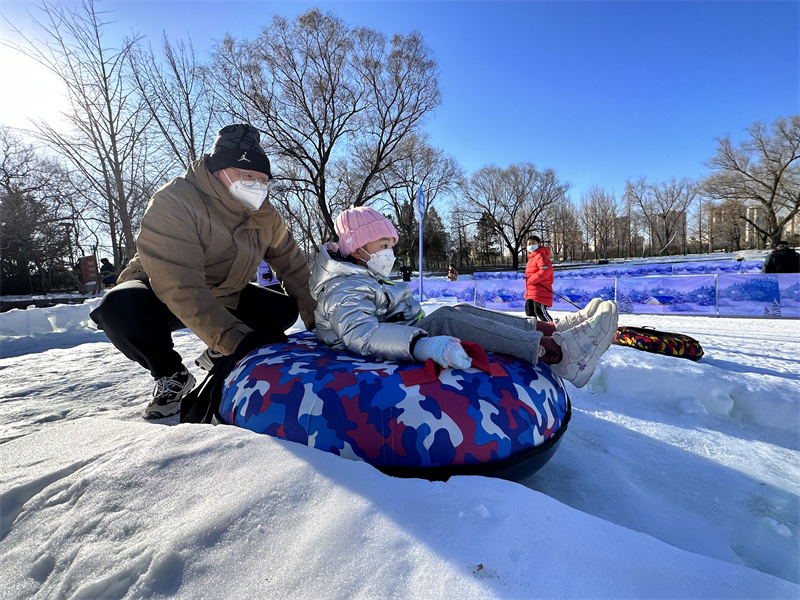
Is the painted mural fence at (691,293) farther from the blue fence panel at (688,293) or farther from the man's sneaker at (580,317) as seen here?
the man's sneaker at (580,317)

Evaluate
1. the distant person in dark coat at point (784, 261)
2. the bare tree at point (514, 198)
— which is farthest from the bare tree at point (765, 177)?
the distant person in dark coat at point (784, 261)

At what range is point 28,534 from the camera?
927 mm

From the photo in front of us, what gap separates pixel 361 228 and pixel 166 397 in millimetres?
1472

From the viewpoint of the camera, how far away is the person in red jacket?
21.6 feet

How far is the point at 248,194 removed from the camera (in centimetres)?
217

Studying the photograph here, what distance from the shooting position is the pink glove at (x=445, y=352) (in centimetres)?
138

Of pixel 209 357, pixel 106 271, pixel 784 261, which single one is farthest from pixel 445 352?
pixel 106 271

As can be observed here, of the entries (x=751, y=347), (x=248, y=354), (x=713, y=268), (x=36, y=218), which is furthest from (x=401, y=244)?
(x=248, y=354)

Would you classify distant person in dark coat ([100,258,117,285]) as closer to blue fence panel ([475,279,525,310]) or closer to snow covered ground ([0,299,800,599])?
blue fence panel ([475,279,525,310])

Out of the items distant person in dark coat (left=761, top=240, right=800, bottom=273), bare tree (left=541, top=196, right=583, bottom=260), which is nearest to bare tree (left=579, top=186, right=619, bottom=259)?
bare tree (left=541, top=196, right=583, bottom=260)

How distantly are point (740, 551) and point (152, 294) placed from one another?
2.77m

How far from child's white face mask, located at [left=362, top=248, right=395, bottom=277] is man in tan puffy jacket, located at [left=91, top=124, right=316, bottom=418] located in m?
0.60

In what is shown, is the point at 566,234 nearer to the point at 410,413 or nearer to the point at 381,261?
the point at 381,261

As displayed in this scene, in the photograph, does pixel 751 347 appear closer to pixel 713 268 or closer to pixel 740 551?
pixel 740 551
